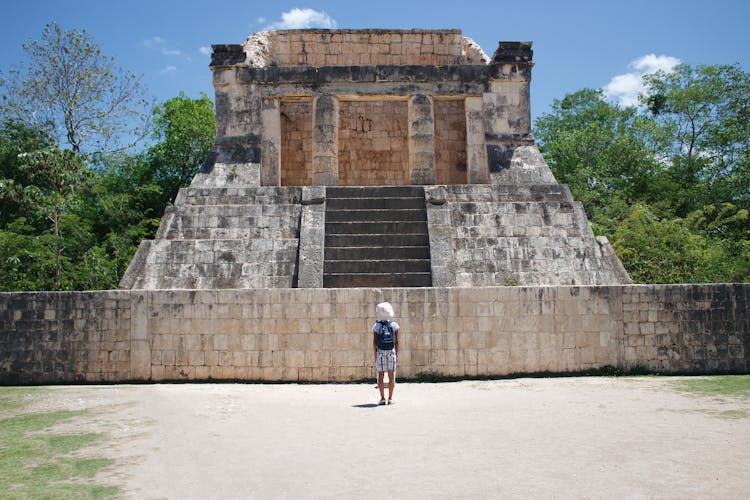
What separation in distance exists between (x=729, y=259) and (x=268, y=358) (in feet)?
37.2

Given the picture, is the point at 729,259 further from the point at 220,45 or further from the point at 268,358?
the point at 220,45

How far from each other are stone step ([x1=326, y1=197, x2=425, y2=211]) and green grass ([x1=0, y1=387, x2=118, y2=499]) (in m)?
7.14

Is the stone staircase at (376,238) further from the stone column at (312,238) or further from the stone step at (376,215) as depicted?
the stone column at (312,238)

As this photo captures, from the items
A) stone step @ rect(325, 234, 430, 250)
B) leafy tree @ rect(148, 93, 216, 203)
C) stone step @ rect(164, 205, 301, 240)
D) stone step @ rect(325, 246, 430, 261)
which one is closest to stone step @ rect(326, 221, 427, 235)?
stone step @ rect(325, 234, 430, 250)

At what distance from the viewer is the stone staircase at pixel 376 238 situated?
11234 millimetres

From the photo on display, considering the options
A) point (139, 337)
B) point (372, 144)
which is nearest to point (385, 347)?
point (139, 337)

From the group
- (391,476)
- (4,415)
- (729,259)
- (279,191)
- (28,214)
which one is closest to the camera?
(391,476)

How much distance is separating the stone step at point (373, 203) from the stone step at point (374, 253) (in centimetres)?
143

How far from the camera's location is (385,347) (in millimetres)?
7465

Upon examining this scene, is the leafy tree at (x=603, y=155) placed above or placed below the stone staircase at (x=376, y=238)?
above

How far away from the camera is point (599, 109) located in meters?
32.6

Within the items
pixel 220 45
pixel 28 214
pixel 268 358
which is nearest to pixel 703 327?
pixel 268 358

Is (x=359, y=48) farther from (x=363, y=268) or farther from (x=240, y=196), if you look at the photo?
(x=363, y=268)

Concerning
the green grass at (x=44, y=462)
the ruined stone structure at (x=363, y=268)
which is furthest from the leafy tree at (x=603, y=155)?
the green grass at (x=44, y=462)
